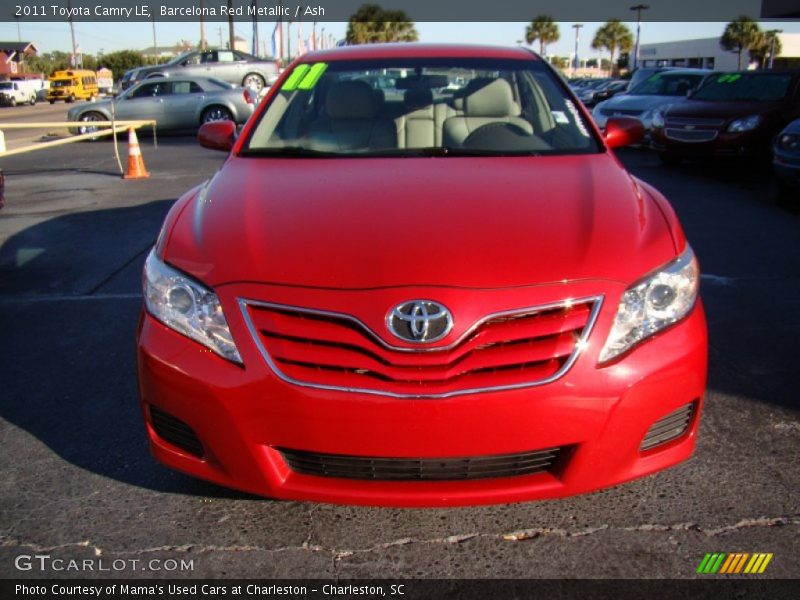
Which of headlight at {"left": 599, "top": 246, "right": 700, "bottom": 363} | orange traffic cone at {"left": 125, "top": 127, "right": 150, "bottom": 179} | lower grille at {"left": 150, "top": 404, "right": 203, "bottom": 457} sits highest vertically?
headlight at {"left": 599, "top": 246, "right": 700, "bottom": 363}

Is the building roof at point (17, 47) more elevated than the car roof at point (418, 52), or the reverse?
the car roof at point (418, 52)

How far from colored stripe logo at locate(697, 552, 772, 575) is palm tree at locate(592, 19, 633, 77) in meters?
80.9

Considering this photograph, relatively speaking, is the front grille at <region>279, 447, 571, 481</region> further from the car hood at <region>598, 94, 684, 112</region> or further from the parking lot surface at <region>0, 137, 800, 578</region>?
the car hood at <region>598, 94, 684, 112</region>

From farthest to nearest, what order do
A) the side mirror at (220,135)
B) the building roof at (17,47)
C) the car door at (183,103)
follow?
the building roof at (17,47), the car door at (183,103), the side mirror at (220,135)

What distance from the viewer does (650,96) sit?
1466 cm

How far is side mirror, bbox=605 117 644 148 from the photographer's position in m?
3.99

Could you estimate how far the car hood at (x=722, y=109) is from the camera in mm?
10734

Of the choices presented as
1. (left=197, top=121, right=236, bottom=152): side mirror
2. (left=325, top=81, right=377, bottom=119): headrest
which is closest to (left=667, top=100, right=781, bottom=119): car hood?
(left=325, top=81, right=377, bottom=119): headrest

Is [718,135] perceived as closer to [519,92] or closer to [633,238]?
[519,92]

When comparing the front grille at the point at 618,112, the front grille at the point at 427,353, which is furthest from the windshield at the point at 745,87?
the front grille at the point at 427,353

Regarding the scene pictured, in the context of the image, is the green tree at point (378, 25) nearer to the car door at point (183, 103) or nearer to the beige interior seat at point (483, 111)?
the car door at point (183, 103)

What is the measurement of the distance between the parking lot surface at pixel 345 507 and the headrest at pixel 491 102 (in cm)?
167

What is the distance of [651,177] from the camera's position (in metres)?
10.9

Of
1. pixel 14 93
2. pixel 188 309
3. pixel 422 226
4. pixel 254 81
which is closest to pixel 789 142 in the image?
pixel 422 226
